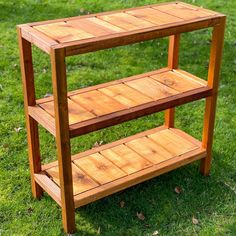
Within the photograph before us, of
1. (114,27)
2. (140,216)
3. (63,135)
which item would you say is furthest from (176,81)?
(63,135)

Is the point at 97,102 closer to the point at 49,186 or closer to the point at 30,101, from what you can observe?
the point at 30,101

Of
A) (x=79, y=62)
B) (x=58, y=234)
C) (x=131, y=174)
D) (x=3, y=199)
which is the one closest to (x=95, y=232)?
(x=58, y=234)

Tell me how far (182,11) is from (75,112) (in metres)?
1.05

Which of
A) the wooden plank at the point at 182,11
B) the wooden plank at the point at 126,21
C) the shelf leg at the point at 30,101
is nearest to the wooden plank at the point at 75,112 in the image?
the shelf leg at the point at 30,101

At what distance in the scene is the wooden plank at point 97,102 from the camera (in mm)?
3314

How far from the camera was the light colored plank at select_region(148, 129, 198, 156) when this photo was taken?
3938 mm

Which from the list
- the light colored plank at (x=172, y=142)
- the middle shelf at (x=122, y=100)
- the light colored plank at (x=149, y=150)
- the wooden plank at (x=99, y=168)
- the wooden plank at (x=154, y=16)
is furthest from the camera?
the light colored plank at (x=172, y=142)

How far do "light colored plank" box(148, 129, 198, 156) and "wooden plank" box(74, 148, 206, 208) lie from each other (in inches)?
2.9

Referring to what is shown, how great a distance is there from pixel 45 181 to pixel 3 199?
412mm

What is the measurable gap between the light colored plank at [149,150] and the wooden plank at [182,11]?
1.07 m

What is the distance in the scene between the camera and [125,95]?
358cm

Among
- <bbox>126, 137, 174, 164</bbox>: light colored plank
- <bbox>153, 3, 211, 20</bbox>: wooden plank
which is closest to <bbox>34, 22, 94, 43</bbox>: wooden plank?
<bbox>153, 3, 211, 20</bbox>: wooden plank

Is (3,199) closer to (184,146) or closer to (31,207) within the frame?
(31,207)

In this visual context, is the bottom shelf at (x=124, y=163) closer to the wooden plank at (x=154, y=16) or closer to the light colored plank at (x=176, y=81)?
the light colored plank at (x=176, y=81)
